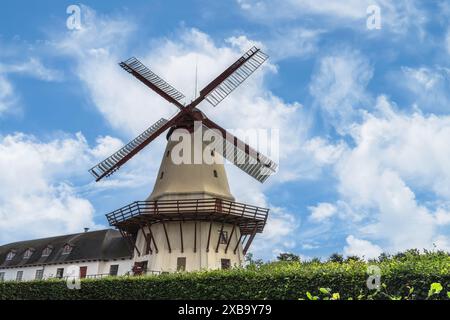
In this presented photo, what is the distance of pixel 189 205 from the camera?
30.6 m

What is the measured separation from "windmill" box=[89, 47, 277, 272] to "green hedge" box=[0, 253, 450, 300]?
7065 mm

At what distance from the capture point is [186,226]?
31.1 meters

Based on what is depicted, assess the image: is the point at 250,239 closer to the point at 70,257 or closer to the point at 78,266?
the point at 78,266

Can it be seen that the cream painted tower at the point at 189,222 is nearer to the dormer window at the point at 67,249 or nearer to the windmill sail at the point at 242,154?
the windmill sail at the point at 242,154

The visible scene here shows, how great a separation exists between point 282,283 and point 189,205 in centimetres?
1296

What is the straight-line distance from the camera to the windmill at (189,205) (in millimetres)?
30469

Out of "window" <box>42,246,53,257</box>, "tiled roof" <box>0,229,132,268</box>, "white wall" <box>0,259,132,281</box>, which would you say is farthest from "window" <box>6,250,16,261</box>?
"window" <box>42,246,53,257</box>

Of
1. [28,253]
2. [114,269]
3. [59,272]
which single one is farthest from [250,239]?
[28,253]

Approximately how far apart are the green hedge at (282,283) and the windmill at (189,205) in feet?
23.2

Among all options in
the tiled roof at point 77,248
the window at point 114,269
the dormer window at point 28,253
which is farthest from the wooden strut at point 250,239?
the dormer window at point 28,253

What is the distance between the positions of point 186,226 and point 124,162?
793 centimetres

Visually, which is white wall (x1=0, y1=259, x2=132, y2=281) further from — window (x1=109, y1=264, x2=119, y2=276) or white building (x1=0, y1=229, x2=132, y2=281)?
window (x1=109, y1=264, x2=119, y2=276)
